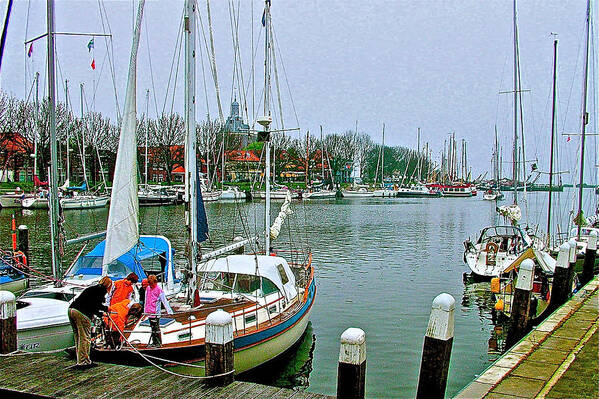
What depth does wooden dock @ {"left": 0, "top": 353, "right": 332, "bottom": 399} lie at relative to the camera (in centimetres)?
894

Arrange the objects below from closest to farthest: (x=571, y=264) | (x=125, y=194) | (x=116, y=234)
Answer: (x=116, y=234) → (x=125, y=194) → (x=571, y=264)

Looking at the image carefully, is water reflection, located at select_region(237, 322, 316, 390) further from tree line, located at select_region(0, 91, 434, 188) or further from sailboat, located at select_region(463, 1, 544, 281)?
tree line, located at select_region(0, 91, 434, 188)

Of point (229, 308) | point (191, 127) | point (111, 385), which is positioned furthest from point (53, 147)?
point (111, 385)

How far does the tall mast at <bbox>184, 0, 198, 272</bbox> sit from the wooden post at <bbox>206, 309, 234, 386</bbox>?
17.0 feet

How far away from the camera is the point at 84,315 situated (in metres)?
9.92

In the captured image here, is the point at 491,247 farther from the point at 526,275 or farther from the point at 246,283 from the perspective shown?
the point at 246,283

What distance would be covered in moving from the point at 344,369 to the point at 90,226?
1839 inches

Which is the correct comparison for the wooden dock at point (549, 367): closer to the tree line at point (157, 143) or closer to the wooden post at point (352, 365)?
the wooden post at point (352, 365)

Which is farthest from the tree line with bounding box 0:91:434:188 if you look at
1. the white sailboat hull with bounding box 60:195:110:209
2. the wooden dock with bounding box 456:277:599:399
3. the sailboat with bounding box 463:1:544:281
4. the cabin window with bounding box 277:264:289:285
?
the wooden dock with bounding box 456:277:599:399

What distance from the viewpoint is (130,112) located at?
1367cm

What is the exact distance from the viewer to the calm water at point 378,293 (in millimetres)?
15609

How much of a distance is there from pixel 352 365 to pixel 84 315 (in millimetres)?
5180

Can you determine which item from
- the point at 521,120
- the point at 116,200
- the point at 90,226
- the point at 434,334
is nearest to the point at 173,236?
the point at 90,226

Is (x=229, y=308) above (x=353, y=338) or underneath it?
underneath
